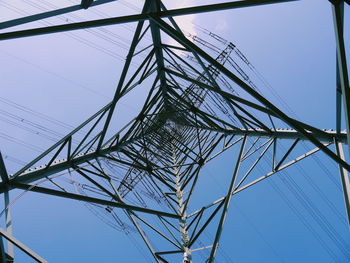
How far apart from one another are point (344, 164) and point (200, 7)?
101 inches

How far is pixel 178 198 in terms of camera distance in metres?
7.59

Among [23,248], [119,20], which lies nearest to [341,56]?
[119,20]

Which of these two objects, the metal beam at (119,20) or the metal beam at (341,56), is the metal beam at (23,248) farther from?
the metal beam at (341,56)

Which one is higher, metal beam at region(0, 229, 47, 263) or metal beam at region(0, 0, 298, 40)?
metal beam at region(0, 0, 298, 40)

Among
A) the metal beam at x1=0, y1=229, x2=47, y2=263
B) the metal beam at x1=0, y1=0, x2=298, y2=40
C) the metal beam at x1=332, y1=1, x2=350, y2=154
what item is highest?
the metal beam at x1=0, y1=0, x2=298, y2=40

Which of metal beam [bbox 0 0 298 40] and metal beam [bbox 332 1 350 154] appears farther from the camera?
metal beam [bbox 0 0 298 40]

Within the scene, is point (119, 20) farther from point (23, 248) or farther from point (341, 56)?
point (23, 248)

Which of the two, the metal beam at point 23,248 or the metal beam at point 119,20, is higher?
the metal beam at point 119,20

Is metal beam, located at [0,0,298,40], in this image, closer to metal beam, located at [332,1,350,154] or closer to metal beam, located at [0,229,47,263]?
metal beam, located at [332,1,350,154]

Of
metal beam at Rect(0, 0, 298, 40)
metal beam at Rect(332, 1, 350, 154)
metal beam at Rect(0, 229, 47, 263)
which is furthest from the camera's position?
metal beam at Rect(0, 229, 47, 263)

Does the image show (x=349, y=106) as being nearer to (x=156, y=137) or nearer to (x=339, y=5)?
(x=339, y=5)

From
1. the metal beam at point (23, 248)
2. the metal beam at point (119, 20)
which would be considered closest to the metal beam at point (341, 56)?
the metal beam at point (119, 20)

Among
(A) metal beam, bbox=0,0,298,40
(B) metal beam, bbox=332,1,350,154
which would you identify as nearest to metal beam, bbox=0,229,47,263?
(A) metal beam, bbox=0,0,298,40

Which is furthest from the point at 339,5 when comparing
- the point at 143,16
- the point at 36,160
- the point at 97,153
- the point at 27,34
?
the point at 97,153
